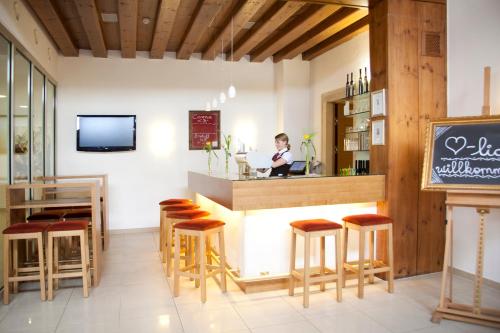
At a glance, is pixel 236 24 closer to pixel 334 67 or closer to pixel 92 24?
pixel 92 24

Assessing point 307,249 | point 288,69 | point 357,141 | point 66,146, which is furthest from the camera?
point 288,69

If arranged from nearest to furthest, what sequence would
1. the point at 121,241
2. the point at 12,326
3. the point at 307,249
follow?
the point at 12,326 < the point at 307,249 < the point at 121,241

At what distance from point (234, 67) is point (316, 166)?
227 centimetres

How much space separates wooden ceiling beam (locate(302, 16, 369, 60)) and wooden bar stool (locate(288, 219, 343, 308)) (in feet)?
10.2

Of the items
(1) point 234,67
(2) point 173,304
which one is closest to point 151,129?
(1) point 234,67

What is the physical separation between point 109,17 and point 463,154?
4504 mm

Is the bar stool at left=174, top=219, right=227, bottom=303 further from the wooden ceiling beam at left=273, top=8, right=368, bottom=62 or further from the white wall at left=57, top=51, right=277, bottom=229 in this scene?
the white wall at left=57, top=51, right=277, bottom=229

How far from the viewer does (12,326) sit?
118 inches

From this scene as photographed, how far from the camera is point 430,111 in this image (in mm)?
4145

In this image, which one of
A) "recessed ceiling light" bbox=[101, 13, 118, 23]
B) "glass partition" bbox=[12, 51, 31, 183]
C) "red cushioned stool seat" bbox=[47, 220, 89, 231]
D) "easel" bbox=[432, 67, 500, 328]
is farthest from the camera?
"recessed ceiling light" bbox=[101, 13, 118, 23]

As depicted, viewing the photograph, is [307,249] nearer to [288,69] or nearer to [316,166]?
[316,166]

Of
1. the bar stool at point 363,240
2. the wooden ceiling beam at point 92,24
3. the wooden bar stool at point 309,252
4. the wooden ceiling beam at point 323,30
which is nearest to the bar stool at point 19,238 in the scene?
the wooden bar stool at point 309,252

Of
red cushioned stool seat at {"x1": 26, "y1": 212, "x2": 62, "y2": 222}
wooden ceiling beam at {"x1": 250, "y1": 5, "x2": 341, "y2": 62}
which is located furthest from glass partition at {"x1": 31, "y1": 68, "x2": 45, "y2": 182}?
wooden ceiling beam at {"x1": 250, "y1": 5, "x2": 341, "y2": 62}

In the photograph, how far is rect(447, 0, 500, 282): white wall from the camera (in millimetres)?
3727
